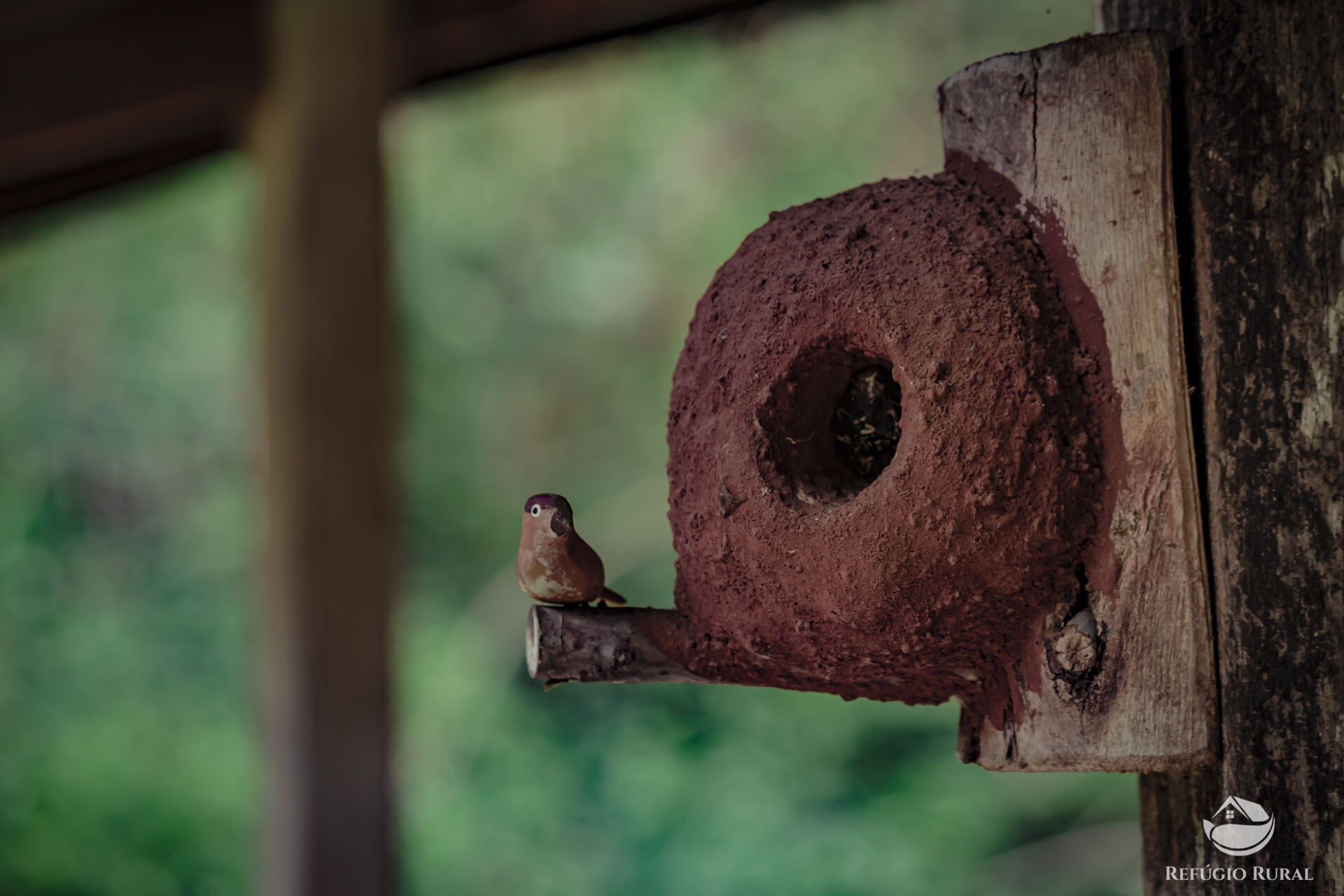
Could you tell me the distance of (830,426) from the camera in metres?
1.24

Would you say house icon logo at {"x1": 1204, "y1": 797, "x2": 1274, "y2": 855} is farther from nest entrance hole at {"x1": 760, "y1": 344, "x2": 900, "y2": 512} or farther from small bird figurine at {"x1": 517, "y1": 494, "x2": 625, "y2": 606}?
small bird figurine at {"x1": 517, "y1": 494, "x2": 625, "y2": 606}

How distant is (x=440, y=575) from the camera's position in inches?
222

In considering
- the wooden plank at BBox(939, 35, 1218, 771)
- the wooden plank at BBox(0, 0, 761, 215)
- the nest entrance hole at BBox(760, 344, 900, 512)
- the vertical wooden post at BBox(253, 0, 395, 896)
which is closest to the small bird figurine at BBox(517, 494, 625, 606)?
the nest entrance hole at BBox(760, 344, 900, 512)

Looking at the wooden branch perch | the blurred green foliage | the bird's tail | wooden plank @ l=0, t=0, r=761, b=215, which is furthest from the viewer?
the blurred green foliage

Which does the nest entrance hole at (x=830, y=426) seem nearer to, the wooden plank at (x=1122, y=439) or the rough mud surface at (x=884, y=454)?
the rough mud surface at (x=884, y=454)

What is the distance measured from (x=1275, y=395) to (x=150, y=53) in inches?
99.3

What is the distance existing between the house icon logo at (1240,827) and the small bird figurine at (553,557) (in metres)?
0.70

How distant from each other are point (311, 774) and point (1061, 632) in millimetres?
1859

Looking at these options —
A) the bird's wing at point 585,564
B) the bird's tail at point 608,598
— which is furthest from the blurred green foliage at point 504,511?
the bird's wing at point 585,564

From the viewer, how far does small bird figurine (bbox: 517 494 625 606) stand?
131 centimetres

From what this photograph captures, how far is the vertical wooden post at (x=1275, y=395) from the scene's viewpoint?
1.08m

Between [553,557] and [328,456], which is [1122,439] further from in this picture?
[328,456]

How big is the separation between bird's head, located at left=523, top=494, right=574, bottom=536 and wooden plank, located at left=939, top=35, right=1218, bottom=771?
518 mm

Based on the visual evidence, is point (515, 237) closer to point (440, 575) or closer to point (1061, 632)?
point (440, 575)
